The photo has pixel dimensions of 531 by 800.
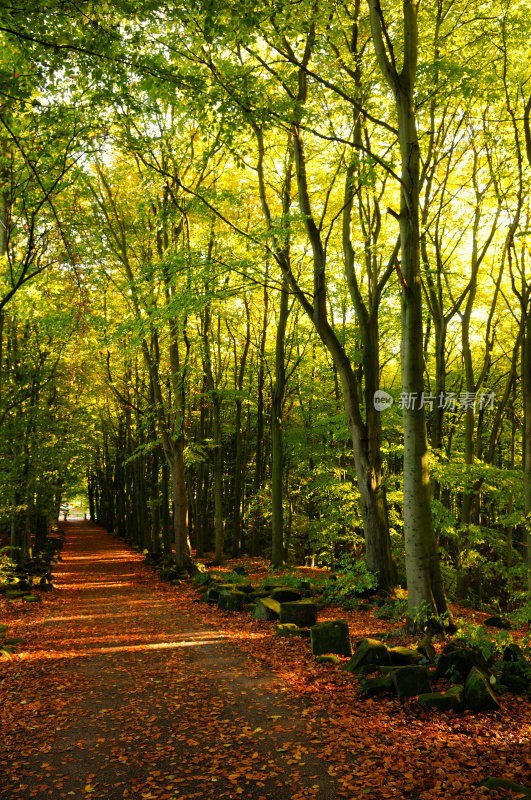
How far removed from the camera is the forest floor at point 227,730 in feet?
14.0

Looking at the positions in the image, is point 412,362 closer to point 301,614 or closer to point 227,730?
point 301,614

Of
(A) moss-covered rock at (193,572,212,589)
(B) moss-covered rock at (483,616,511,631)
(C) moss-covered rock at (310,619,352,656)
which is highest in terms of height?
(C) moss-covered rock at (310,619,352,656)

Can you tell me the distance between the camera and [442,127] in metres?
13.6

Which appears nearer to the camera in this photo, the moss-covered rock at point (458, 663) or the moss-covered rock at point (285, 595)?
the moss-covered rock at point (458, 663)

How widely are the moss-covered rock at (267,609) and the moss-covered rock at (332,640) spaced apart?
2781 mm

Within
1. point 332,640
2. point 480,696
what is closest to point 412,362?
point 332,640

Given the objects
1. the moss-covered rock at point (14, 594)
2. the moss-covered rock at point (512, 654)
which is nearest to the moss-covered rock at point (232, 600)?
the moss-covered rock at point (14, 594)

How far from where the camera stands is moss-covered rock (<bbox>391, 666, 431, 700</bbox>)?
19.0ft

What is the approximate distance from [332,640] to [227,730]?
8.47 ft

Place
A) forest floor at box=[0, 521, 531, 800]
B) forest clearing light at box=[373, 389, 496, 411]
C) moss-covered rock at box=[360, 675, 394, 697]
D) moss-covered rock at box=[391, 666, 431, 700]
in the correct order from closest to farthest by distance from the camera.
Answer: forest floor at box=[0, 521, 531, 800] → moss-covered rock at box=[391, 666, 431, 700] → moss-covered rock at box=[360, 675, 394, 697] → forest clearing light at box=[373, 389, 496, 411]

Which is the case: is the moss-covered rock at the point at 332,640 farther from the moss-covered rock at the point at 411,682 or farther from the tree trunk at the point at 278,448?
the tree trunk at the point at 278,448

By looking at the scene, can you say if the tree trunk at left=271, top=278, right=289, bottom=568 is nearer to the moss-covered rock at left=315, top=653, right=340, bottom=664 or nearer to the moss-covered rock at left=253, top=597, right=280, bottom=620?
the moss-covered rock at left=253, top=597, right=280, bottom=620

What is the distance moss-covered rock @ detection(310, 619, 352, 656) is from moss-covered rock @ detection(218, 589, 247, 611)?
13.5ft

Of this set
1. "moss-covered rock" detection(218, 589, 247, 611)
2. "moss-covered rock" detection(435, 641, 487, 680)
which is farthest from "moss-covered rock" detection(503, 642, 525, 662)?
"moss-covered rock" detection(218, 589, 247, 611)
